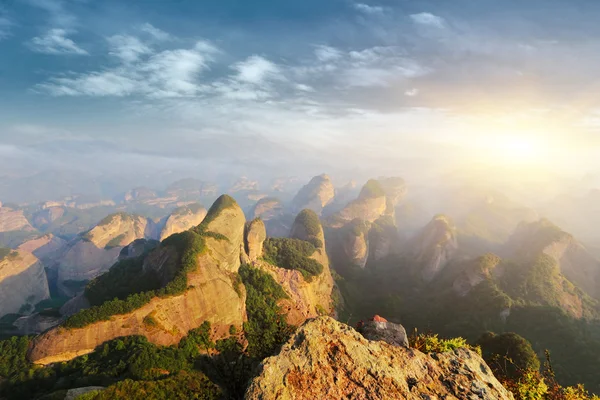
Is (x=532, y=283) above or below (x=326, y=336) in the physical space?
A: below

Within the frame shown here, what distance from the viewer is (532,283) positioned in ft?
265

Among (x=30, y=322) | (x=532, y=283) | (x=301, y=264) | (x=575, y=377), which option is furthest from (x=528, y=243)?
(x=30, y=322)

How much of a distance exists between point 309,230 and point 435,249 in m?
47.2

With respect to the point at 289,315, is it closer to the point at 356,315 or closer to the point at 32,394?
the point at 356,315

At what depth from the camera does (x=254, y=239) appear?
73.2 metres

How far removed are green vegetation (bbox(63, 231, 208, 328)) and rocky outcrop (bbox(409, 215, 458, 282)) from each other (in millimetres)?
82779

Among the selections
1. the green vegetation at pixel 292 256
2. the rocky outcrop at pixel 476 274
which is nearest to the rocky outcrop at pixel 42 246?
the green vegetation at pixel 292 256

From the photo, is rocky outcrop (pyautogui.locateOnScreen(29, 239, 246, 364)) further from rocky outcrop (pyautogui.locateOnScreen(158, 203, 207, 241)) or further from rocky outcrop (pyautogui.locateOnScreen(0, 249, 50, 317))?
rocky outcrop (pyautogui.locateOnScreen(158, 203, 207, 241))

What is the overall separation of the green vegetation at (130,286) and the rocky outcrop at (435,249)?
8278cm

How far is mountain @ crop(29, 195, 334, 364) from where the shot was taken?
134ft

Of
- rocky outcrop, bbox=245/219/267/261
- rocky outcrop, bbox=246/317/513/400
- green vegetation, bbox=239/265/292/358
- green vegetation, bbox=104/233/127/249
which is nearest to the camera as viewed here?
rocky outcrop, bbox=246/317/513/400

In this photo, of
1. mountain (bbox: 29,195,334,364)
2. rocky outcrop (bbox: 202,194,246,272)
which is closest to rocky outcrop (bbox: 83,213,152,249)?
mountain (bbox: 29,195,334,364)

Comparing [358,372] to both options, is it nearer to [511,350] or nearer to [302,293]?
[511,350]

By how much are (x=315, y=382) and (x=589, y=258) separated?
140 meters
